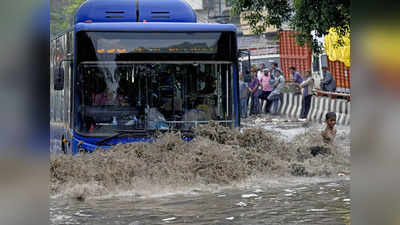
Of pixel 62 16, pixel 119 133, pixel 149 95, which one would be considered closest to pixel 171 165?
pixel 119 133

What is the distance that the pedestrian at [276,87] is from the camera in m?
26.5

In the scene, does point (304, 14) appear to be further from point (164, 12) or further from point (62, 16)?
point (62, 16)

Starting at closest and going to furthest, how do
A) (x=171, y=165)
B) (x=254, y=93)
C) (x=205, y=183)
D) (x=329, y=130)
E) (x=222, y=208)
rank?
1. (x=222, y=208)
2. (x=205, y=183)
3. (x=171, y=165)
4. (x=329, y=130)
5. (x=254, y=93)

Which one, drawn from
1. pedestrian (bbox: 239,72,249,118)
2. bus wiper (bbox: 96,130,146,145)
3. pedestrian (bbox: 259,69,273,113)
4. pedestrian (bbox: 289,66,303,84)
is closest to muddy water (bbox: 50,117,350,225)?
bus wiper (bbox: 96,130,146,145)

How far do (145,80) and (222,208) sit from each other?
10.5 ft

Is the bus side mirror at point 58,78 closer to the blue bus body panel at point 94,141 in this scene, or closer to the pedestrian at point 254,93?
the blue bus body panel at point 94,141

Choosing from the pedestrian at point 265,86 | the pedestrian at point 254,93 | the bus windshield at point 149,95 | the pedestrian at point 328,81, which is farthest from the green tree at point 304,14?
the pedestrian at point 254,93

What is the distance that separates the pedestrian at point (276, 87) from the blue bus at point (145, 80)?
1327 cm

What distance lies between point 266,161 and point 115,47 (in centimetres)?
342

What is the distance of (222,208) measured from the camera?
10.7m

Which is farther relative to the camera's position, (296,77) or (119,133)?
(296,77)
